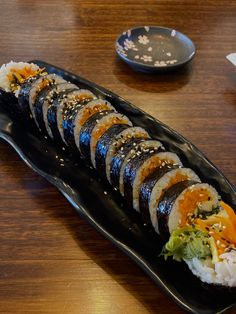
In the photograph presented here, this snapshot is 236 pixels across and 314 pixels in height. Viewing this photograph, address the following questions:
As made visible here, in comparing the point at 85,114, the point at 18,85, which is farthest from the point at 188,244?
the point at 18,85

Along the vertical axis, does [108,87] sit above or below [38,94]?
below

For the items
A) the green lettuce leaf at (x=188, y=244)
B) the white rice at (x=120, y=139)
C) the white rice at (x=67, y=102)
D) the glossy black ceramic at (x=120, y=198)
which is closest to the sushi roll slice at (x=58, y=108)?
the white rice at (x=67, y=102)

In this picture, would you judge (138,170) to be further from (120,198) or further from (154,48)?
(154,48)

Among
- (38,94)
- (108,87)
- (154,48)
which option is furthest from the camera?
(154,48)

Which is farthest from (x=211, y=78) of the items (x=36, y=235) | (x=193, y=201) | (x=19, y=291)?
(x=19, y=291)

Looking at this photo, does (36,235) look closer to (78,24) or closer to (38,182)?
(38,182)

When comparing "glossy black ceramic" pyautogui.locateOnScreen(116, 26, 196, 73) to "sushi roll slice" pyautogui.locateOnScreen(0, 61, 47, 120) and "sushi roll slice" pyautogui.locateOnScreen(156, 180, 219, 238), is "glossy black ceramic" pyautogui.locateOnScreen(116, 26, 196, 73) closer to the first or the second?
"sushi roll slice" pyautogui.locateOnScreen(0, 61, 47, 120)

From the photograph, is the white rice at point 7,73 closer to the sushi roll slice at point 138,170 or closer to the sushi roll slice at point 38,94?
the sushi roll slice at point 38,94
